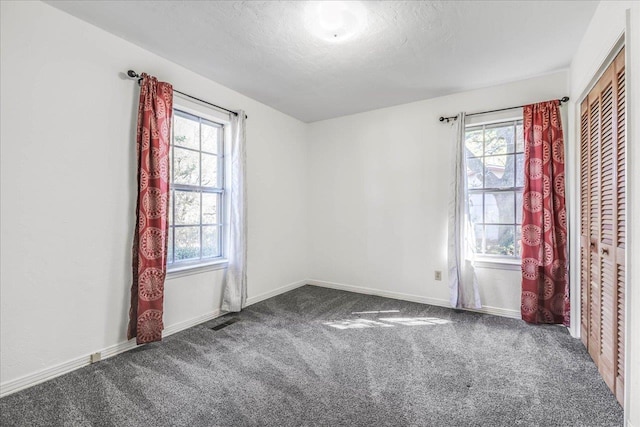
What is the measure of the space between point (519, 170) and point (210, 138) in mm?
3389

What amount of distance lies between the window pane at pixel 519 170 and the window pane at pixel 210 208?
3295 mm

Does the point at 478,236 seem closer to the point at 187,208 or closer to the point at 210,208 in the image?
the point at 210,208

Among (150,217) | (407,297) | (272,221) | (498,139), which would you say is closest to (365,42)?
(498,139)

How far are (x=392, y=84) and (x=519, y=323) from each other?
277 cm

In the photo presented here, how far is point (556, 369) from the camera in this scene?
6.86 feet

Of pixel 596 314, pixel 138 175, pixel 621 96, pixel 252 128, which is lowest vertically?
pixel 596 314

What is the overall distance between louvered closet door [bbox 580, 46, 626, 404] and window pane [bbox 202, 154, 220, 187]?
3320mm

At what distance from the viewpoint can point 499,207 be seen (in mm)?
3312

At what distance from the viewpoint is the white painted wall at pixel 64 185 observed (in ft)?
6.11

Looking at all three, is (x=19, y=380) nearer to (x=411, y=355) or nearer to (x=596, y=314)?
(x=411, y=355)

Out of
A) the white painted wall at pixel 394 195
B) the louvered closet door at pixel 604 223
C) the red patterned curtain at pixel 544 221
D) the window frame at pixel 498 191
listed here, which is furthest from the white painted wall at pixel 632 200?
the white painted wall at pixel 394 195

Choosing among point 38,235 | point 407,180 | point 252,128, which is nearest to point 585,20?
point 407,180

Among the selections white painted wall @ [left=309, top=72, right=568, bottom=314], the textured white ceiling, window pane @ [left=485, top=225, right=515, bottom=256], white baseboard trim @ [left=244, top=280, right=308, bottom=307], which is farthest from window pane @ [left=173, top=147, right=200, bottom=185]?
window pane @ [left=485, top=225, right=515, bottom=256]

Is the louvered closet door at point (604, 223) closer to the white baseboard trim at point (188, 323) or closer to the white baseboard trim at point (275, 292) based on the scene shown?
the white baseboard trim at point (188, 323)
